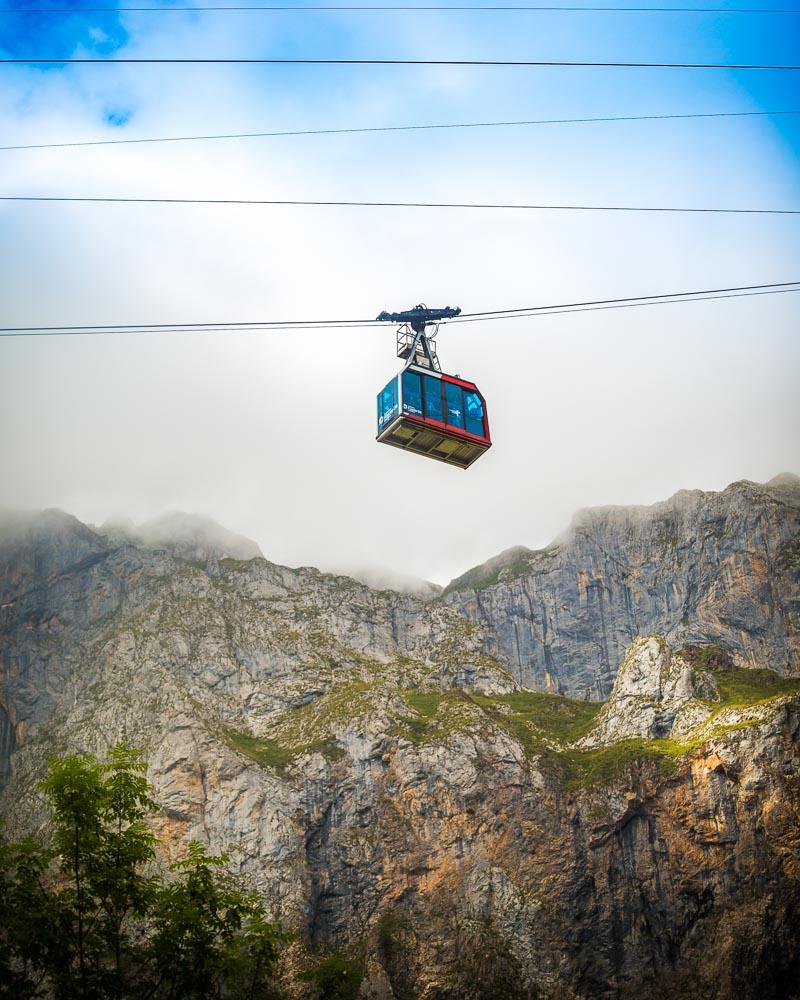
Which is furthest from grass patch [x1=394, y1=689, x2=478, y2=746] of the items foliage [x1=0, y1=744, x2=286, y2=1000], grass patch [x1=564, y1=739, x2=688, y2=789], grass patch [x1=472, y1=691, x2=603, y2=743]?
foliage [x1=0, y1=744, x2=286, y2=1000]

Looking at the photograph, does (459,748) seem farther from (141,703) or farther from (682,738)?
(141,703)

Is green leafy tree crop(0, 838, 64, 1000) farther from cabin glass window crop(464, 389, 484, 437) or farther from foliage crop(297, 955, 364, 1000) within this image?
foliage crop(297, 955, 364, 1000)

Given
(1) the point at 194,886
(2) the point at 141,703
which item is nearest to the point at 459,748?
(2) the point at 141,703

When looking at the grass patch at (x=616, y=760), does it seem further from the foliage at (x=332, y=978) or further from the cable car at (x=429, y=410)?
the cable car at (x=429, y=410)

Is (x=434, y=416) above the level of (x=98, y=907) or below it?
above

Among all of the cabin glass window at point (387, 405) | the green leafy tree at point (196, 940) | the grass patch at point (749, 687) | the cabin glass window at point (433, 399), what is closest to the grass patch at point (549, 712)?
the grass patch at point (749, 687)

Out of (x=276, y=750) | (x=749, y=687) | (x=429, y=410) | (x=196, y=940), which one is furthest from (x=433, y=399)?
(x=749, y=687)

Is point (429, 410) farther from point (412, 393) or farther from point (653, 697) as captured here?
point (653, 697)

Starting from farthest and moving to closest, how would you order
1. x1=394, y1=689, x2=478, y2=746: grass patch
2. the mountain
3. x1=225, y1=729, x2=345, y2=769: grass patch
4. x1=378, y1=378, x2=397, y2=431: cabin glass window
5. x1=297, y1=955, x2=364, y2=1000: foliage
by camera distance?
x1=394, y1=689, x2=478, y2=746: grass patch → x1=225, y1=729, x2=345, y2=769: grass patch → the mountain → x1=297, y1=955, x2=364, y2=1000: foliage → x1=378, y1=378, x2=397, y2=431: cabin glass window
